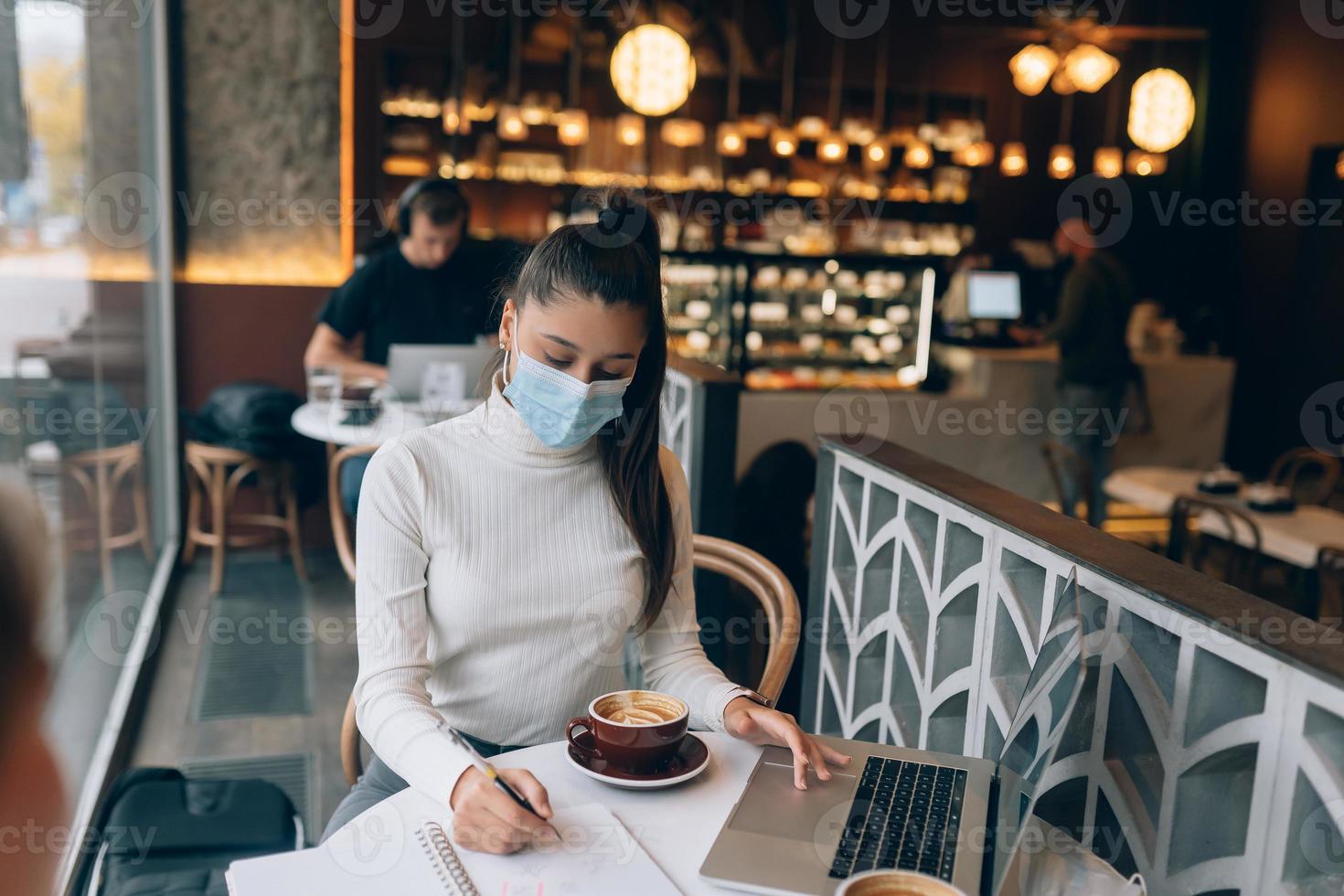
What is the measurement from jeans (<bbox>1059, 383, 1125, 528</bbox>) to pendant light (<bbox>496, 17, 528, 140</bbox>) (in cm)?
421

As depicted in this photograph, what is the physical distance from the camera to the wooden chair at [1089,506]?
5.38 m

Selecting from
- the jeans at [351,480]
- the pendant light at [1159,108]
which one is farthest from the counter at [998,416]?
the jeans at [351,480]

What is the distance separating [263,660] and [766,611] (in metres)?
2.83

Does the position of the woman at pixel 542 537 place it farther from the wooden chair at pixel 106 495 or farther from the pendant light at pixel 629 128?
Result: the pendant light at pixel 629 128

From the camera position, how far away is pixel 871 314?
6422 mm

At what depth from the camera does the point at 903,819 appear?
1214 mm

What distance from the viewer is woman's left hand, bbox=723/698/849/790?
1.32 m

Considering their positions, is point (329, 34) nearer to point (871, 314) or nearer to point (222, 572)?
point (222, 572)

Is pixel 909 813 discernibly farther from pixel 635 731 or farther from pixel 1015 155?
pixel 1015 155

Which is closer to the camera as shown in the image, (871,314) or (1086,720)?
(1086,720)

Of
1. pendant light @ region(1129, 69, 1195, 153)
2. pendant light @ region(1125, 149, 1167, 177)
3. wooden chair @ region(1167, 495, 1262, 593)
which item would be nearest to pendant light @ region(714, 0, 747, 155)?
pendant light @ region(1129, 69, 1195, 153)

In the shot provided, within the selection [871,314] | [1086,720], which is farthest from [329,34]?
[1086,720]

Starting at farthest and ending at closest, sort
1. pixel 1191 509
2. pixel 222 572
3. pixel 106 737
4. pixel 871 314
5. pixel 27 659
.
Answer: pixel 871 314, pixel 222 572, pixel 1191 509, pixel 106 737, pixel 27 659

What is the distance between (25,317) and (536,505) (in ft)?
4.78
